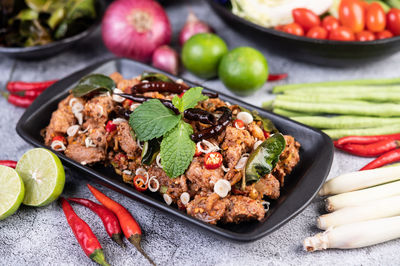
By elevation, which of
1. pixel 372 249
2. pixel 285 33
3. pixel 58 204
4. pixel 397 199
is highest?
pixel 285 33

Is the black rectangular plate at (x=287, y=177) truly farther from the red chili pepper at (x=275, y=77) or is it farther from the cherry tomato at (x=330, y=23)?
the cherry tomato at (x=330, y=23)

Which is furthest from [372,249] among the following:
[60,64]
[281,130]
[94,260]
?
[60,64]

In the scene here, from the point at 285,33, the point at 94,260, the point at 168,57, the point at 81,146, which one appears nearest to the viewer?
the point at 94,260

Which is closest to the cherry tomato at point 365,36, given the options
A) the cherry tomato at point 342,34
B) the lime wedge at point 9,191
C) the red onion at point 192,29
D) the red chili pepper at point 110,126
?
the cherry tomato at point 342,34

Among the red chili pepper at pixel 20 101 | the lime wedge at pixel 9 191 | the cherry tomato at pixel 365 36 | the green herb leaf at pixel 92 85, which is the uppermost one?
the cherry tomato at pixel 365 36

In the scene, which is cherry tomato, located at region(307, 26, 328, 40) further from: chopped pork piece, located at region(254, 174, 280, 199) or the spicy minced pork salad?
chopped pork piece, located at region(254, 174, 280, 199)

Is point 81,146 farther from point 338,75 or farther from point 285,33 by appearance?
point 338,75
